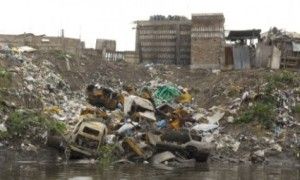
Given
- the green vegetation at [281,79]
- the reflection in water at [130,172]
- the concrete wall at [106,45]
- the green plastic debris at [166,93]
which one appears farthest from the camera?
the concrete wall at [106,45]

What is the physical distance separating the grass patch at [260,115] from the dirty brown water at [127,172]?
3.63m

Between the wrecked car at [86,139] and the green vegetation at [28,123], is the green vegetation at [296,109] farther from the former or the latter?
the green vegetation at [28,123]

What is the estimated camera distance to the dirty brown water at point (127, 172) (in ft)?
49.2

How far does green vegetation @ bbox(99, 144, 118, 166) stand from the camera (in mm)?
17953

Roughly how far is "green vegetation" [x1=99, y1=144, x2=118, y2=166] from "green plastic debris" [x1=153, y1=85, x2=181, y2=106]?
7.18 meters

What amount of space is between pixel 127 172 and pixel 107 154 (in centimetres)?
223

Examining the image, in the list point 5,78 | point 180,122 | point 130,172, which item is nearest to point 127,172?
point 130,172

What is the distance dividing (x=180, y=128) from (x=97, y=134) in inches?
167

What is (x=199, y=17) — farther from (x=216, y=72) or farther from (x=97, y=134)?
(x=97, y=134)

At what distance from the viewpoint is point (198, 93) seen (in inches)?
1070

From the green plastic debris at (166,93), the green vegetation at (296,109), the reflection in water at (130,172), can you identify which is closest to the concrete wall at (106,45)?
the green plastic debris at (166,93)

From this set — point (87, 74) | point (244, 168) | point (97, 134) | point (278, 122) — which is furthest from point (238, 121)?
point (87, 74)

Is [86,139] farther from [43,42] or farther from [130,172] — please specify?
[43,42]

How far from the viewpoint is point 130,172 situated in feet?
53.0
